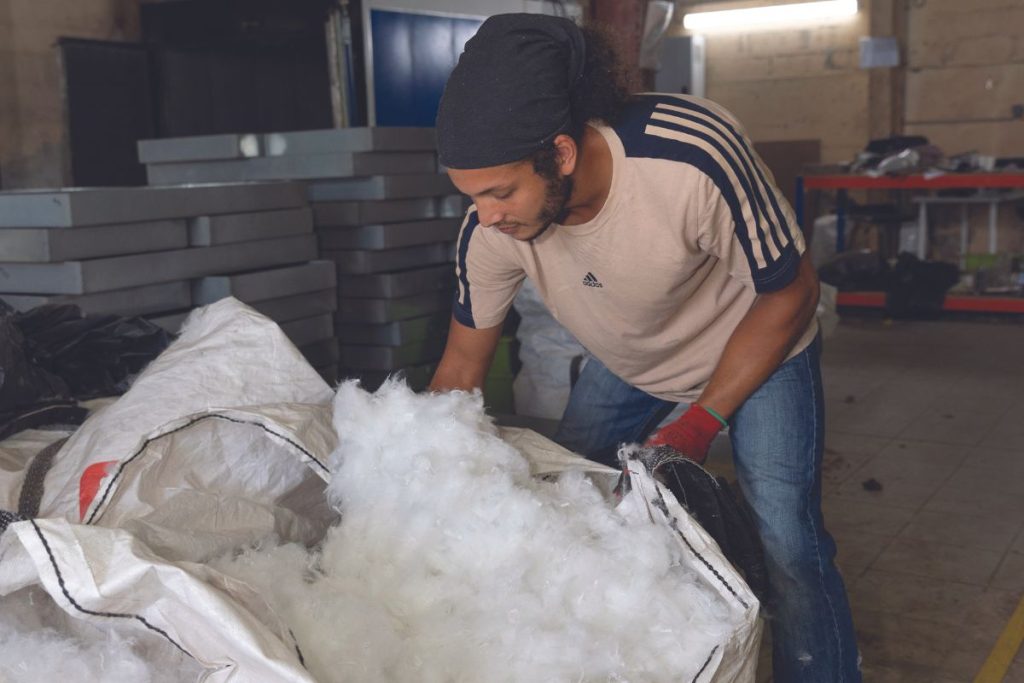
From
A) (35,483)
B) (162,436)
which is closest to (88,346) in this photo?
(35,483)

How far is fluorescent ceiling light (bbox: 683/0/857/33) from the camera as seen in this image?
8805mm

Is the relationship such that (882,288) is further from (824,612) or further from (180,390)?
(180,390)

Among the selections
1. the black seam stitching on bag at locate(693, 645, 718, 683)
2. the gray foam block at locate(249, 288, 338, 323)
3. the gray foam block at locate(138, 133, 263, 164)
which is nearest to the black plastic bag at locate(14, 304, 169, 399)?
the gray foam block at locate(249, 288, 338, 323)

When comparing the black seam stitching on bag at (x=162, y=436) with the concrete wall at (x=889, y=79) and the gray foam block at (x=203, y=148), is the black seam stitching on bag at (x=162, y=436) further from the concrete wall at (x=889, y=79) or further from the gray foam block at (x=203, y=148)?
the concrete wall at (x=889, y=79)

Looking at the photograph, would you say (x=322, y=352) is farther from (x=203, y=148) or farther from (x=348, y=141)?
(x=203, y=148)

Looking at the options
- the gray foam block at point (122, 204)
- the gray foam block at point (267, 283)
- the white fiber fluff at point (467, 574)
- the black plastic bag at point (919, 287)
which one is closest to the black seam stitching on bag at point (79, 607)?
the white fiber fluff at point (467, 574)

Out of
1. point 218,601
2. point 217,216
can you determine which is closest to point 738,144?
point 218,601

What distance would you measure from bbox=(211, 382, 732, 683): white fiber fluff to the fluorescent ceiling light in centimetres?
836

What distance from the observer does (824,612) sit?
186 cm

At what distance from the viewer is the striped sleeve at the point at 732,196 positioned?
5.44ft

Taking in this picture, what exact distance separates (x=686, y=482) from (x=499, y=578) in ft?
1.18

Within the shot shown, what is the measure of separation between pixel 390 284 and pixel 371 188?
1.11 ft

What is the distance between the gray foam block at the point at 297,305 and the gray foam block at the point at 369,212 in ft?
1.40

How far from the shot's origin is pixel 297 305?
120 inches
